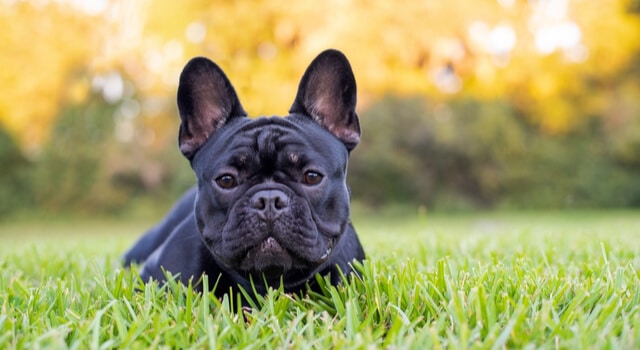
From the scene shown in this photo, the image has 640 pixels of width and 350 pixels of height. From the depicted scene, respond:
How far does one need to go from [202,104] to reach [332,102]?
664 mm

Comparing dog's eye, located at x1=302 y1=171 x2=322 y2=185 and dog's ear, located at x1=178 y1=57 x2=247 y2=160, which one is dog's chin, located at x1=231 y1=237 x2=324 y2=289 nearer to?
dog's eye, located at x1=302 y1=171 x2=322 y2=185

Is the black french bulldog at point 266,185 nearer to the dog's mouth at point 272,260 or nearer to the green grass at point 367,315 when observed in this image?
the dog's mouth at point 272,260

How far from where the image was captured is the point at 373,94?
1559cm

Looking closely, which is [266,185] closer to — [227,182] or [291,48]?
[227,182]

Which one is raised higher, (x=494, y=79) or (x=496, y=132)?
(x=494, y=79)

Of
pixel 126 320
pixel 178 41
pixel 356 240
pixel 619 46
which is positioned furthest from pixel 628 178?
pixel 126 320

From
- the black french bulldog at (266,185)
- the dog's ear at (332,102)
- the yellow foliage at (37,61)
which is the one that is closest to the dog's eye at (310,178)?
the black french bulldog at (266,185)

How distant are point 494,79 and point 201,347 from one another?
1515 cm

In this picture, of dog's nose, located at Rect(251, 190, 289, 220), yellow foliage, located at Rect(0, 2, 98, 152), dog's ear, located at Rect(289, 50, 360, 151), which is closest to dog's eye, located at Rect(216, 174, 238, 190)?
dog's nose, located at Rect(251, 190, 289, 220)

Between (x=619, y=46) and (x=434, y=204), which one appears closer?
(x=619, y=46)

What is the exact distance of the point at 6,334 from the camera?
1749 mm

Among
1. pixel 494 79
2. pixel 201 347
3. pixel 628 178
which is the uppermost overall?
pixel 494 79

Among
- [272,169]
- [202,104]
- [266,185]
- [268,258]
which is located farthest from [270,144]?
[202,104]

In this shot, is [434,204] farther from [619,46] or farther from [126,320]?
[126,320]
